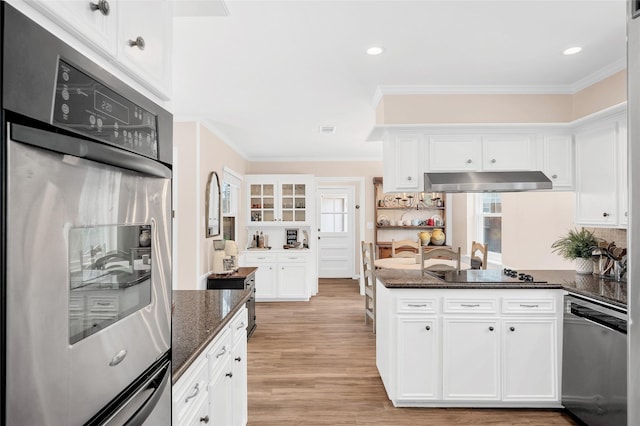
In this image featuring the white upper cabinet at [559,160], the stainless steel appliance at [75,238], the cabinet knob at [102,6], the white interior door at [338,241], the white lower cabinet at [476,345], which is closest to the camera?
the stainless steel appliance at [75,238]

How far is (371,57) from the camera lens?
9.16ft

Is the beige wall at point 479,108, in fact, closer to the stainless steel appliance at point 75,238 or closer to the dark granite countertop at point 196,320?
the dark granite countertop at point 196,320

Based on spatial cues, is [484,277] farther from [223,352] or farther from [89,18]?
[89,18]

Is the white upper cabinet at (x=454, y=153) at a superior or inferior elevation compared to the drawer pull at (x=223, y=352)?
superior

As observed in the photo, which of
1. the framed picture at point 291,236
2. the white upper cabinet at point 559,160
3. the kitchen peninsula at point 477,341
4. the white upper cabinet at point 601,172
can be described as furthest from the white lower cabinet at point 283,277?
the white upper cabinet at point 601,172

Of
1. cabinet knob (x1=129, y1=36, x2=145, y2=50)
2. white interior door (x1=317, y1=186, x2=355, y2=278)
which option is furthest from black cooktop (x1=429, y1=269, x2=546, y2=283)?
white interior door (x1=317, y1=186, x2=355, y2=278)

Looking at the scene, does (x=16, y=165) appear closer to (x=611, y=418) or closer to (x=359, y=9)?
(x=359, y=9)

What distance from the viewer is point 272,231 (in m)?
7.12

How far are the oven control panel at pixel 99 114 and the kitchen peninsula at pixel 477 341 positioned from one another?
7.34 feet

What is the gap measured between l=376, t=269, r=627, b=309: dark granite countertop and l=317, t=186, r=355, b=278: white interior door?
538cm

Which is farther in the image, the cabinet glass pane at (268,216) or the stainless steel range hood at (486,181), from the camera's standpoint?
the cabinet glass pane at (268,216)

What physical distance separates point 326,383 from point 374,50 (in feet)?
8.64

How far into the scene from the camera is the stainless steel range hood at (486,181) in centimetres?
323

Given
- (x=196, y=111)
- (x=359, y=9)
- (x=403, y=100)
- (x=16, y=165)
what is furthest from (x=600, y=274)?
(x=196, y=111)
